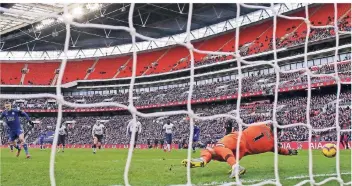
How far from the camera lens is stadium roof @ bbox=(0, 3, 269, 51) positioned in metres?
25.2

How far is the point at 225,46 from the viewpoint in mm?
29500

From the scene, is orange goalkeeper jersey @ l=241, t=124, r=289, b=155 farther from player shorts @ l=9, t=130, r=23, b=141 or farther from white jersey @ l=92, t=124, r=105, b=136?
white jersey @ l=92, t=124, r=105, b=136

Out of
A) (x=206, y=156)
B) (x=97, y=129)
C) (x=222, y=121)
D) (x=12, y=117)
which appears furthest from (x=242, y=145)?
(x=222, y=121)

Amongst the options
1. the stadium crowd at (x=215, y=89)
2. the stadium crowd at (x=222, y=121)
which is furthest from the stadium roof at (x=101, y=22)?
the stadium crowd at (x=222, y=121)

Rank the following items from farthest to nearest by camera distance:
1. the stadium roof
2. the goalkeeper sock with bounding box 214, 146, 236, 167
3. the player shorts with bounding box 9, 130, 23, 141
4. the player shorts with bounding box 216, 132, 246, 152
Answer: the stadium roof
the player shorts with bounding box 9, 130, 23, 141
the player shorts with bounding box 216, 132, 246, 152
the goalkeeper sock with bounding box 214, 146, 236, 167

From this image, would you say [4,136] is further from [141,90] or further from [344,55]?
[344,55]

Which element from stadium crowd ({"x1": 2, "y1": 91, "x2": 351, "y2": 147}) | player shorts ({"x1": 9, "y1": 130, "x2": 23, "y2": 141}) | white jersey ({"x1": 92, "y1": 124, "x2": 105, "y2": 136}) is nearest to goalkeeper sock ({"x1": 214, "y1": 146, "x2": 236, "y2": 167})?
player shorts ({"x1": 9, "y1": 130, "x2": 23, "y2": 141})

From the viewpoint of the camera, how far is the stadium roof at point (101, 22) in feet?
82.8

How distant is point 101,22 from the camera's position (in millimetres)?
28578

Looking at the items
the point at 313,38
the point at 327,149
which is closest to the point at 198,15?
the point at 313,38

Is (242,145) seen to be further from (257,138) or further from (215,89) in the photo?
(215,89)

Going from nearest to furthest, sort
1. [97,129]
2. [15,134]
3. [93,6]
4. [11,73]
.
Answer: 1. [15,134]
2. [97,129]
3. [93,6]
4. [11,73]

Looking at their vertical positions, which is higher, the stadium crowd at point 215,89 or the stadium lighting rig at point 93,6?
the stadium lighting rig at point 93,6

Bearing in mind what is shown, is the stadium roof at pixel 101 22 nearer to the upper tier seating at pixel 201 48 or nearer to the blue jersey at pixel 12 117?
the upper tier seating at pixel 201 48
